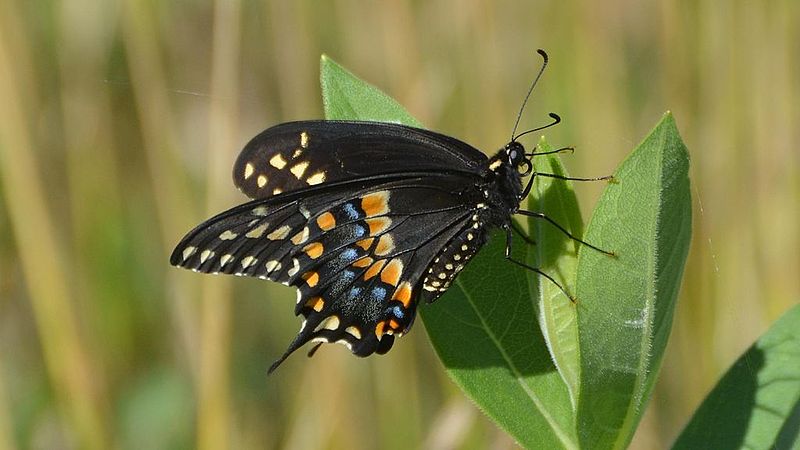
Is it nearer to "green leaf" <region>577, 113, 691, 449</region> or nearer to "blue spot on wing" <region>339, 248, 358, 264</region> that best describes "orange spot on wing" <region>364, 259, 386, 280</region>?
"blue spot on wing" <region>339, 248, 358, 264</region>

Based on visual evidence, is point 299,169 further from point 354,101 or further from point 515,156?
point 515,156

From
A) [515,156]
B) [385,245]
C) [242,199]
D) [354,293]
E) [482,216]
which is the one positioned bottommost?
[242,199]

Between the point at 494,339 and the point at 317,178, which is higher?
the point at 317,178

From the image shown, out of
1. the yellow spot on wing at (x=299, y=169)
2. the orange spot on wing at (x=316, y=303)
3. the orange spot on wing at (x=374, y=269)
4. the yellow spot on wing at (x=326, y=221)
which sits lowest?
the orange spot on wing at (x=316, y=303)

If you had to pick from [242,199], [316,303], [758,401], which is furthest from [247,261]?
[242,199]

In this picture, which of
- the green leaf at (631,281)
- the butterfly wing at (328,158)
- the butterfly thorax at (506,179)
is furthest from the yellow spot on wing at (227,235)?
the green leaf at (631,281)

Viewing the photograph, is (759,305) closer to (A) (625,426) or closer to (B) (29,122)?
(A) (625,426)

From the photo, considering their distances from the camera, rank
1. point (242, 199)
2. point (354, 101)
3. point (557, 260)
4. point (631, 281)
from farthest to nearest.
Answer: point (242, 199), point (354, 101), point (557, 260), point (631, 281)

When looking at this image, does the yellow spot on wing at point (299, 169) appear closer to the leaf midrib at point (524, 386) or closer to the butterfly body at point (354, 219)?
the butterfly body at point (354, 219)
